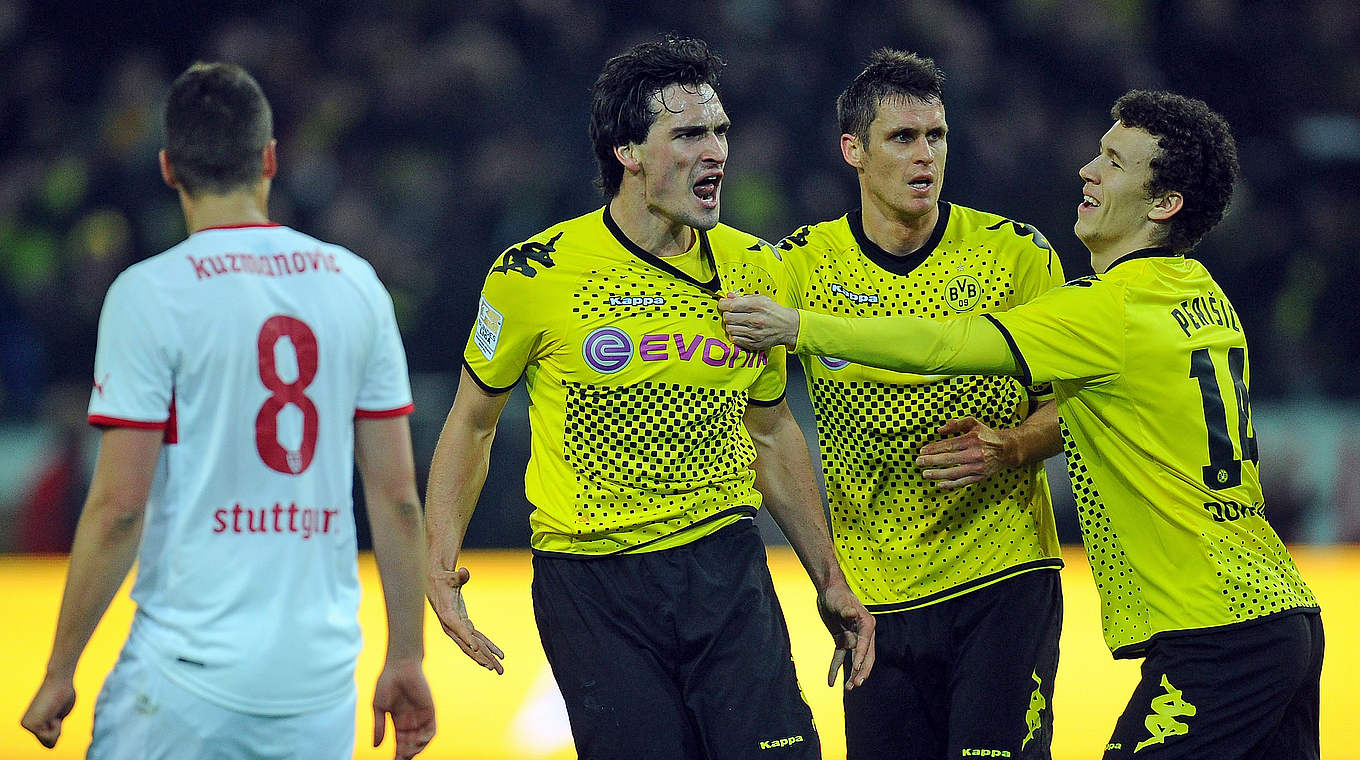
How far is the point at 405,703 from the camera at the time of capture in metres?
3.03

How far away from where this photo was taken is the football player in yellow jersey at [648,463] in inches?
145

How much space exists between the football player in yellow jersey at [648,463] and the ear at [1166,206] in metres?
1.05

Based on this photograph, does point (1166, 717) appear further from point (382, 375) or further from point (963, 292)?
point (382, 375)

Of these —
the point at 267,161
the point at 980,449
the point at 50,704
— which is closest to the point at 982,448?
the point at 980,449

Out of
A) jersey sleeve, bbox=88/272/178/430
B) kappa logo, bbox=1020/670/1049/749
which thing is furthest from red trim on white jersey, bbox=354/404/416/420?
kappa logo, bbox=1020/670/1049/749

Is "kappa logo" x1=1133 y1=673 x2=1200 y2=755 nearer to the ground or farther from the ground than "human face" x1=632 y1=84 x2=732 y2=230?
nearer to the ground

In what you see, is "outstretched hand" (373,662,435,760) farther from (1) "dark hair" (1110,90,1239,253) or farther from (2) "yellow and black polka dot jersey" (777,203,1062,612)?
(1) "dark hair" (1110,90,1239,253)

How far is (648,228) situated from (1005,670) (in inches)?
61.6

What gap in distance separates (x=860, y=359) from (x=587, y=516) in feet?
2.67

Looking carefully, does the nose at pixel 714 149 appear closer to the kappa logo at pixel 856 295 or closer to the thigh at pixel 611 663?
the kappa logo at pixel 856 295

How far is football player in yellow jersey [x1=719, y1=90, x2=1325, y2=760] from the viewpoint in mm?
3416

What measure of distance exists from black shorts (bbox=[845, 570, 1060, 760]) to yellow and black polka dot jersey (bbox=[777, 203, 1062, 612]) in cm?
6

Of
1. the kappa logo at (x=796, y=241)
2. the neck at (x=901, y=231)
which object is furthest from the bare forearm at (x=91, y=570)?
the neck at (x=901, y=231)

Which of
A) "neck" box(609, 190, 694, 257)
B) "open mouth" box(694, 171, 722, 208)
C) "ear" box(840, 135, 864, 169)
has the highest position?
"ear" box(840, 135, 864, 169)
